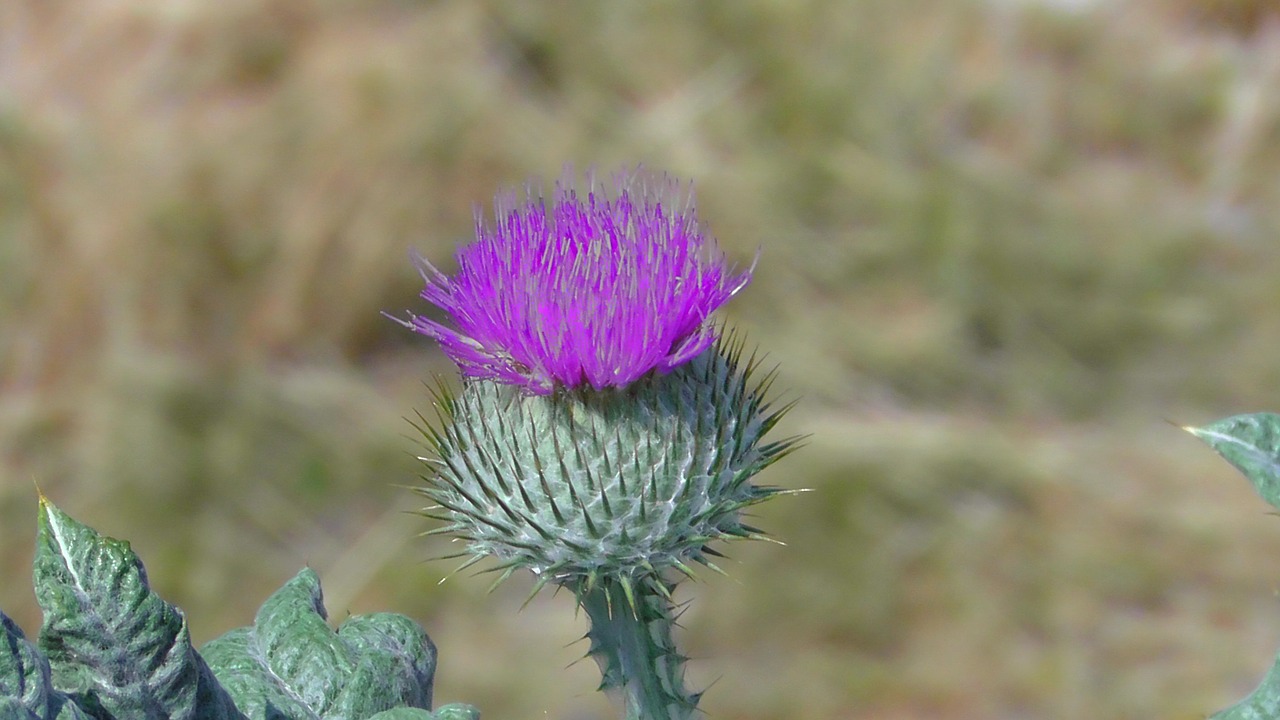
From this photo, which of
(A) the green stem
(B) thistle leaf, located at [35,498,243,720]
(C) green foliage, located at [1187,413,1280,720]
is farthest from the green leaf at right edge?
(B) thistle leaf, located at [35,498,243,720]

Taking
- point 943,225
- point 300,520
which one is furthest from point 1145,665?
point 300,520

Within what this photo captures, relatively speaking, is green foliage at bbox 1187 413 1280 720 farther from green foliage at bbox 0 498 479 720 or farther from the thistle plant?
green foliage at bbox 0 498 479 720

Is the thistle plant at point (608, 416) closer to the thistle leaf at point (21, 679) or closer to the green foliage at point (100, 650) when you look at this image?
the green foliage at point (100, 650)

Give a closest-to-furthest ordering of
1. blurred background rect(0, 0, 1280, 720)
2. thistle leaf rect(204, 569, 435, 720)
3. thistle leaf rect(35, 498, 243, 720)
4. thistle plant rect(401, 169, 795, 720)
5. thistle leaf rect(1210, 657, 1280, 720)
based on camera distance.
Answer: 1. thistle leaf rect(35, 498, 243, 720)
2. thistle leaf rect(1210, 657, 1280, 720)
3. thistle leaf rect(204, 569, 435, 720)
4. thistle plant rect(401, 169, 795, 720)
5. blurred background rect(0, 0, 1280, 720)

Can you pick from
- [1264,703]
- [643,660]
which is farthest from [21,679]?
[1264,703]

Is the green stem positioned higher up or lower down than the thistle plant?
lower down

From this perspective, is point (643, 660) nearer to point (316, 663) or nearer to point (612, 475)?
point (612, 475)

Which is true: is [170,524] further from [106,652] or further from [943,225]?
[106,652]
